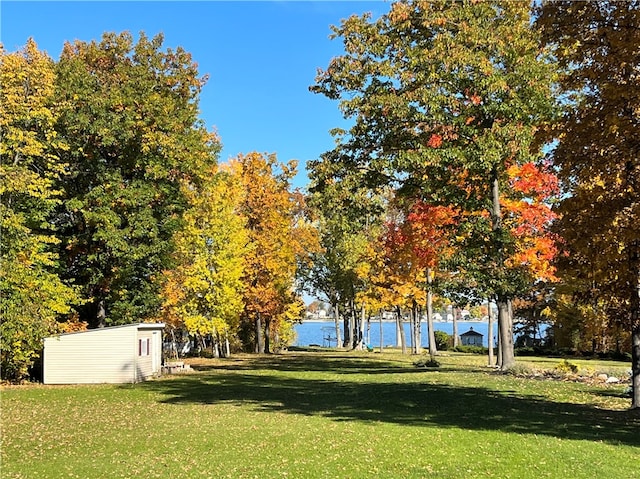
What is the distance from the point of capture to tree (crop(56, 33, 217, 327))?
27406 millimetres

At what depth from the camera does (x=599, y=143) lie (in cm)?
1044

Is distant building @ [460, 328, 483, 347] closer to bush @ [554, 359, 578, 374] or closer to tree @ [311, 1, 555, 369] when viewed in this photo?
bush @ [554, 359, 578, 374]

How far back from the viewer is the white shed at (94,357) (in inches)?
959

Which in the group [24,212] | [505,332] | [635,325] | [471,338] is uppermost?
[24,212]

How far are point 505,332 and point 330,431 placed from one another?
13962 millimetres

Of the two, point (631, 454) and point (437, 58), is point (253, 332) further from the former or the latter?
point (631, 454)

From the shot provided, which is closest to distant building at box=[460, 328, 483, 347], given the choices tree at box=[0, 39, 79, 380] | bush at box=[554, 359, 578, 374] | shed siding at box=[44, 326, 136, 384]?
bush at box=[554, 359, 578, 374]

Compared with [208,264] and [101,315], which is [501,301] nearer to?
[208,264]

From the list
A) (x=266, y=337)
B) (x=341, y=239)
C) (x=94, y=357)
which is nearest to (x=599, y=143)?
(x=94, y=357)

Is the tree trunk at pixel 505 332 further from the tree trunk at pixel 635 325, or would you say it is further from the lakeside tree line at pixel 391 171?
the tree trunk at pixel 635 325

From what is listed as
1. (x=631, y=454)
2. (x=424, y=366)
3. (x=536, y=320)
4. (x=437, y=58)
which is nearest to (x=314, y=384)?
(x=424, y=366)

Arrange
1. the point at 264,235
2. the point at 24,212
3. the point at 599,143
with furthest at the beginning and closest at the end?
the point at 264,235 < the point at 24,212 < the point at 599,143

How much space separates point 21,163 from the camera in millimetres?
24625

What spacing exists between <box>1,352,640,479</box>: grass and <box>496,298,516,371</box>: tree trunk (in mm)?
2832
